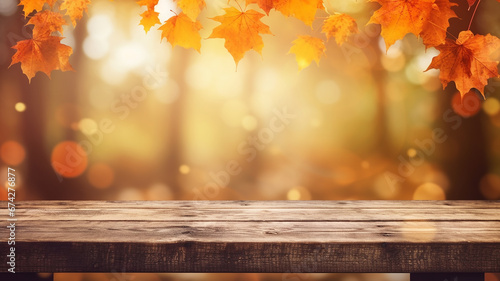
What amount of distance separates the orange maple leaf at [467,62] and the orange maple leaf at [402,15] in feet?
0.62

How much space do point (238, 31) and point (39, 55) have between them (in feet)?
3.12

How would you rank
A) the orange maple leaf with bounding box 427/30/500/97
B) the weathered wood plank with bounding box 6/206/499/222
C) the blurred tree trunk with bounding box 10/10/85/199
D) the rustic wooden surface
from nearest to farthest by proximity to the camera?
1. the rustic wooden surface
2. the weathered wood plank with bounding box 6/206/499/222
3. the orange maple leaf with bounding box 427/30/500/97
4. the blurred tree trunk with bounding box 10/10/85/199

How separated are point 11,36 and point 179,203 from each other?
1.35 meters

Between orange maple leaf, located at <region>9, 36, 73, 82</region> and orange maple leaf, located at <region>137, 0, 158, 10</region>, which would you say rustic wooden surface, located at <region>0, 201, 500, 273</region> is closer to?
orange maple leaf, located at <region>9, 36, 73, 82</region>

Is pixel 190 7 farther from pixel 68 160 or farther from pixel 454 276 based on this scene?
pixel 454 276

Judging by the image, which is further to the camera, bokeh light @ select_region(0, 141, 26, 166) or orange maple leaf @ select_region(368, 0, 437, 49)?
bokeh light @ select_region(0, 141, 26, 166)

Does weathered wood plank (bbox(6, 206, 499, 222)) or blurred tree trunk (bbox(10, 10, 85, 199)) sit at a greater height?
blurred tree trunk (bbox(10, 10, 85, 199))

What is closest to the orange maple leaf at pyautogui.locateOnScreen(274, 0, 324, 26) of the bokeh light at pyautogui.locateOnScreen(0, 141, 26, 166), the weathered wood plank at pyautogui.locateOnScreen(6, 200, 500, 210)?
the weathered wood plank at pyautogui.locateOnScreen(6, 200, 500, 210)

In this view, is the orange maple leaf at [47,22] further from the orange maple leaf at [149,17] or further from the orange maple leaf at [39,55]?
the orange maple leaf at [149,17]

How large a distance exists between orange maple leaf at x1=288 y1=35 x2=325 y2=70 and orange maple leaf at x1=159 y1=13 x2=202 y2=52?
0.50 m

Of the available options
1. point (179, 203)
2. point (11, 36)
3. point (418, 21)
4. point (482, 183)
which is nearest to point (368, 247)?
point (179, 203)

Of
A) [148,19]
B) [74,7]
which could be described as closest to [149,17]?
[148,19]

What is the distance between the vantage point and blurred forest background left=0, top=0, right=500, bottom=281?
6.72ft

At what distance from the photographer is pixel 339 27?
206cm
